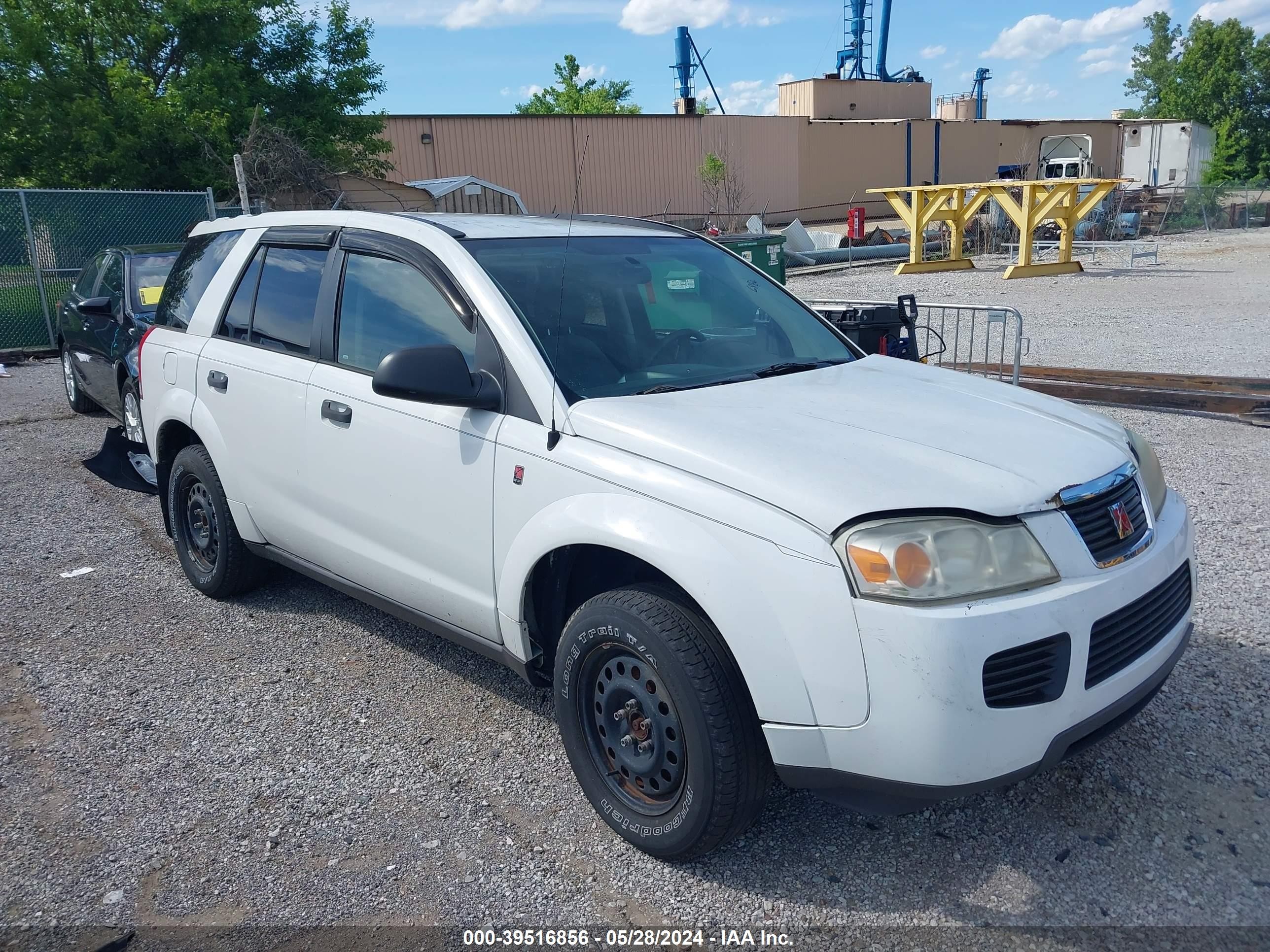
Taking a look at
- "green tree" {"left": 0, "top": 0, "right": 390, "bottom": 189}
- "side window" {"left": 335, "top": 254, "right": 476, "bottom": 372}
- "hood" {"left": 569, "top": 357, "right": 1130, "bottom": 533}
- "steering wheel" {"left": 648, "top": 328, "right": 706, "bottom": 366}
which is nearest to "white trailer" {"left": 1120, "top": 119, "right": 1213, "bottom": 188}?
"green tree" {"left": 0, "top": 0, "right": 390, "bottom": 189}

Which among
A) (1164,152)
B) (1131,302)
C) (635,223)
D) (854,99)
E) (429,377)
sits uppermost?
(854,99)

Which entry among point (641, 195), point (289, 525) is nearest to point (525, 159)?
point (641, 195)

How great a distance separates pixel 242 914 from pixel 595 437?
5.54 ft

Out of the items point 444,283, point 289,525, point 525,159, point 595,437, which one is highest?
point 525,159

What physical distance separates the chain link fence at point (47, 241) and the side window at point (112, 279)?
5.83 meters

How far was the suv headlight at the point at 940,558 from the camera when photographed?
96.9 inches

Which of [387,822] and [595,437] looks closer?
[595,437]

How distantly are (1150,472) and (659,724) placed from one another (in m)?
1.81

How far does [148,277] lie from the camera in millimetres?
8531

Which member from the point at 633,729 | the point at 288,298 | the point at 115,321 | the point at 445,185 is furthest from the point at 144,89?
the point at 633,729

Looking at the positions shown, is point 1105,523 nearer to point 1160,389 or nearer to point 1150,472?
point 1150,472

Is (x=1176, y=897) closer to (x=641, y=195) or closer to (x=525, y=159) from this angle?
(x=525, y=159)

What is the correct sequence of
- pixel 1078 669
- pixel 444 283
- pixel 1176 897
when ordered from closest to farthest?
pixel 1078 669, pixel 1176 897, pixel 444 283

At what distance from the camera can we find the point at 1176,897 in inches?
110
